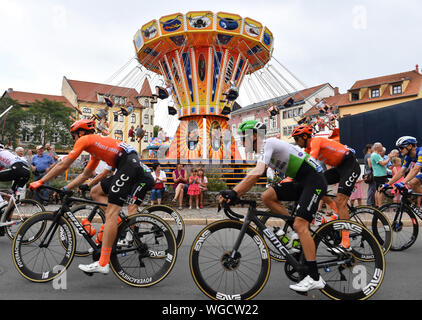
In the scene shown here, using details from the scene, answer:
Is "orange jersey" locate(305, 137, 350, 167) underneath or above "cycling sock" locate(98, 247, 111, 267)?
above

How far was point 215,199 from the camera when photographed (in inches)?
460

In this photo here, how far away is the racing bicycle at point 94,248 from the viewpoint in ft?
Result: 12.3

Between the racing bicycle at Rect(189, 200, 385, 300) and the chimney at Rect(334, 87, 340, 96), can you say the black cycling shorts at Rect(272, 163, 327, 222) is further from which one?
the chimney at Rect(334, 87, 340, 96)

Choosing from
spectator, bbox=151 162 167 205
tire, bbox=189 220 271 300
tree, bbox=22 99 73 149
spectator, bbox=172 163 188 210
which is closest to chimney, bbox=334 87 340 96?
tree, bbox=22 99 73 149

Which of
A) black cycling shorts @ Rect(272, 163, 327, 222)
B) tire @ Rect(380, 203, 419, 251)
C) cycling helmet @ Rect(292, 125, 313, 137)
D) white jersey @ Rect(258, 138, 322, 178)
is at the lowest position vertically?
tire @ Rect(380, 203, 419, 251)

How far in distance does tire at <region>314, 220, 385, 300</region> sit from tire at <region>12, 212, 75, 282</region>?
283 centimetres

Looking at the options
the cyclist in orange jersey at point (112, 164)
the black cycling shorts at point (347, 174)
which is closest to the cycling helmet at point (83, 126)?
the cyclist in orange jersey at point (112, 164)

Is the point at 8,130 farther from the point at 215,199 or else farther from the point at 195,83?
the point at 215,199

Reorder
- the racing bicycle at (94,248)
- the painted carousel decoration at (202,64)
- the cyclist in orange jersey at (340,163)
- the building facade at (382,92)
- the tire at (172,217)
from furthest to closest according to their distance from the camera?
1. the building facade at (382,92)
2. the painted carousel decoration at (202,64)
3. the tire at (172,217)
4. the cyclist in orange jersey at (340,163)
5. the racing bicycle at (94,248)

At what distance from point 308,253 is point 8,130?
55.1 m

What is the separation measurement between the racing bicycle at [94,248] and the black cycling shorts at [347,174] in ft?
9.42

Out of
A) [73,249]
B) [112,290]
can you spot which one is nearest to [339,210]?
[112,290]

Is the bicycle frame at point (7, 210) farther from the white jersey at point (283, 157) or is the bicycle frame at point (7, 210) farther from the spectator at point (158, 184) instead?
the spectator at point (158, 184)

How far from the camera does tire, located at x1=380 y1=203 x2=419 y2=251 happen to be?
5.48 m
